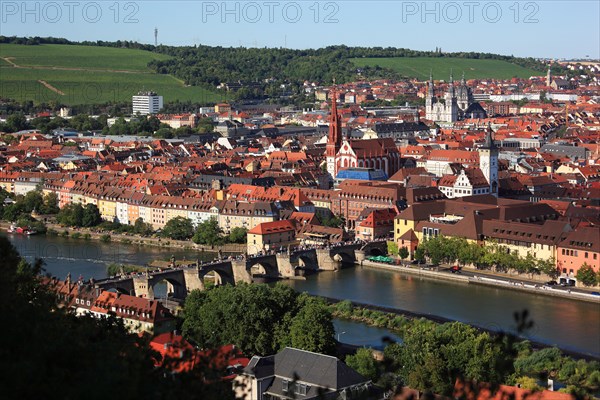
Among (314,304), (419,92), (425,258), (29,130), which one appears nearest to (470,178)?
(425,258)

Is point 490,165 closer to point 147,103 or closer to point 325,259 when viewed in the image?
point 325,259

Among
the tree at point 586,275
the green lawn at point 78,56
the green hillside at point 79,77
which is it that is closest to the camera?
the tree at point 586,275

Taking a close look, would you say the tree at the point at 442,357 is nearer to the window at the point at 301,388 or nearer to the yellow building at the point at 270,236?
the window at the point at 301,388

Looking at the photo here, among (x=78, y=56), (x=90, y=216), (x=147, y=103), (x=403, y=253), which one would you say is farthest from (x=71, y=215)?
(x=78, y=56)

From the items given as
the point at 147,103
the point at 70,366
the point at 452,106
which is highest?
the point at 147,103

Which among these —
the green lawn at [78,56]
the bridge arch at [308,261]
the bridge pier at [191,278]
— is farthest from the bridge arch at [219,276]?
the green lawn at [78,56]

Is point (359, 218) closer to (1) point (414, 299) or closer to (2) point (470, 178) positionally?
(2) point (470, 178)

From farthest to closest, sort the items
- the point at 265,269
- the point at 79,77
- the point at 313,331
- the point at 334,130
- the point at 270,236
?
the point at 79,77 → the point at 334,130 → the point at 270,236 → the point at 265,269 → the point at 313,331
